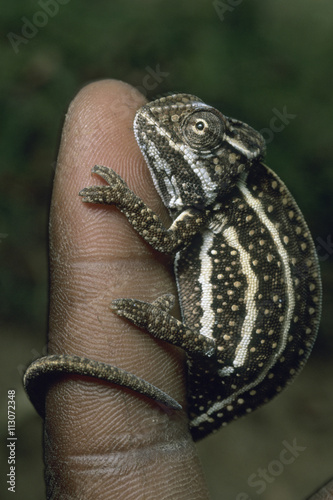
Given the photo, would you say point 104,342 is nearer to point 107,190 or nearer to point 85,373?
point 85,373

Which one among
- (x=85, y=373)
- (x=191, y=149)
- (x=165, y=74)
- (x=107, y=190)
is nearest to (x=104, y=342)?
(x=85, y=373)

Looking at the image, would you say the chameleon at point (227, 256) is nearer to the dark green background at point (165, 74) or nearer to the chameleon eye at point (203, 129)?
the chameleon eye at point (203, 129)

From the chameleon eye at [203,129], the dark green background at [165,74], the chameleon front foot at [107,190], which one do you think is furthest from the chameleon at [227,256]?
the dark green background at [165,74]

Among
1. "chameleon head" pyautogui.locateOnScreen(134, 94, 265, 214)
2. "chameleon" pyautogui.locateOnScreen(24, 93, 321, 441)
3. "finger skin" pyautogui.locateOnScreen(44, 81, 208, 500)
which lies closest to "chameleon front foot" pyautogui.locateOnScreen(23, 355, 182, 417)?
"finger skin" pyautogui.locateOnScreen(44, 81, 208, 500)

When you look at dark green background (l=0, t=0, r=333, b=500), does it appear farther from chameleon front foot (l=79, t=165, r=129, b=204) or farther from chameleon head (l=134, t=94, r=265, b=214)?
chameleon front foot (l=79, t=165, r=129, b=204)

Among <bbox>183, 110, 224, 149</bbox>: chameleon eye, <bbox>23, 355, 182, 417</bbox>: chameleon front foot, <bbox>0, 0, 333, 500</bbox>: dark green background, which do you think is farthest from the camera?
<bbox>0, 0, 333, 500</bbox>: dark green background

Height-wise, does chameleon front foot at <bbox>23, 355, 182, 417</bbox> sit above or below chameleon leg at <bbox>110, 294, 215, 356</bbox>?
below

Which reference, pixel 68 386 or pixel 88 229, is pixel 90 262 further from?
pixel 68 386
